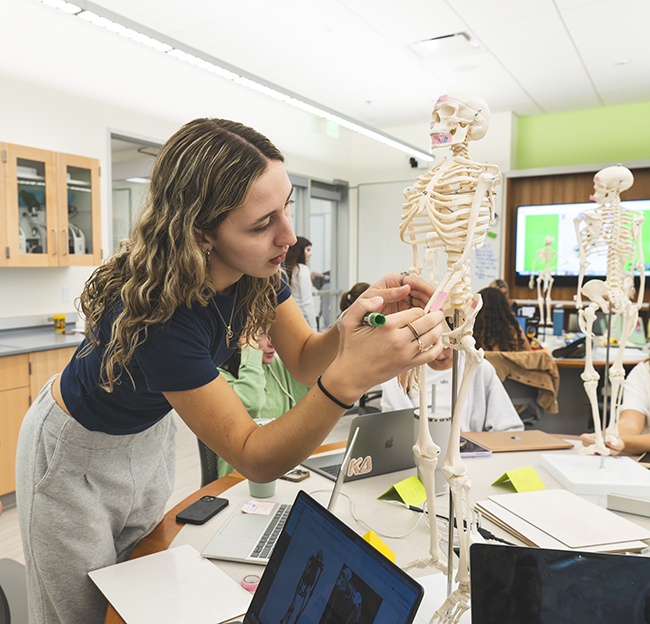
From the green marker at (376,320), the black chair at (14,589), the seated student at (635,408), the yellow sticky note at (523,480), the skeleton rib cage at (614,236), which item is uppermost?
the skeleton rib cage at (614,236)

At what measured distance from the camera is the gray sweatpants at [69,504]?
3.63ft

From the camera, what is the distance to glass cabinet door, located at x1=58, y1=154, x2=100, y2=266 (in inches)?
136

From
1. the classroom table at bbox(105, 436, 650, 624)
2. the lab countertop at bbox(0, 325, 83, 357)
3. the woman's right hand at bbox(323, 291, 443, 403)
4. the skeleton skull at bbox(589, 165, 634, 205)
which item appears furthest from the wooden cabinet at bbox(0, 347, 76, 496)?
the skeleton skull at bbox(589, 165, 634, 205)

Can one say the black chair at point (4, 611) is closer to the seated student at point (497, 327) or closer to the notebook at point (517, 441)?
the notebook at point (517, 441)

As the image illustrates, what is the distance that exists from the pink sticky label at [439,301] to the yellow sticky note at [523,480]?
83cm

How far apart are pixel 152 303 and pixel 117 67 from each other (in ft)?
12.5

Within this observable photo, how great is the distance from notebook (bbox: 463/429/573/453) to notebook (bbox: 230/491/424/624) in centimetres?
116


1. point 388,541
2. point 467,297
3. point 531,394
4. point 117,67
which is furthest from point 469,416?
point 117,67

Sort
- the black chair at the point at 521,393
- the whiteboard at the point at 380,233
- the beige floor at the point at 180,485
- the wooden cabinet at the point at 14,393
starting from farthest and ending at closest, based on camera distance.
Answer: the whiteboard at the point at 380,233 → the black chair at the point at 521,393 → the wooden cabinet at the point at 14,393 → the beige floor at the point at 180,485

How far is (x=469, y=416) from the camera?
7.57ft

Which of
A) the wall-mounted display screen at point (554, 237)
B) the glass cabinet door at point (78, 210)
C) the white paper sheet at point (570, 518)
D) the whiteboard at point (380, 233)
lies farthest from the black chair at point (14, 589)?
the wall-mounted display screen at point (554, 237)

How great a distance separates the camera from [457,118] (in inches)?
39.2

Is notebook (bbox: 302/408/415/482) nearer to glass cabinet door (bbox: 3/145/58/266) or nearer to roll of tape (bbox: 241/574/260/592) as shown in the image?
roll of tape (bbox: 241/574/260/592)

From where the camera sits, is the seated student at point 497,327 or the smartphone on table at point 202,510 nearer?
the smartphone on table at point 202,510
